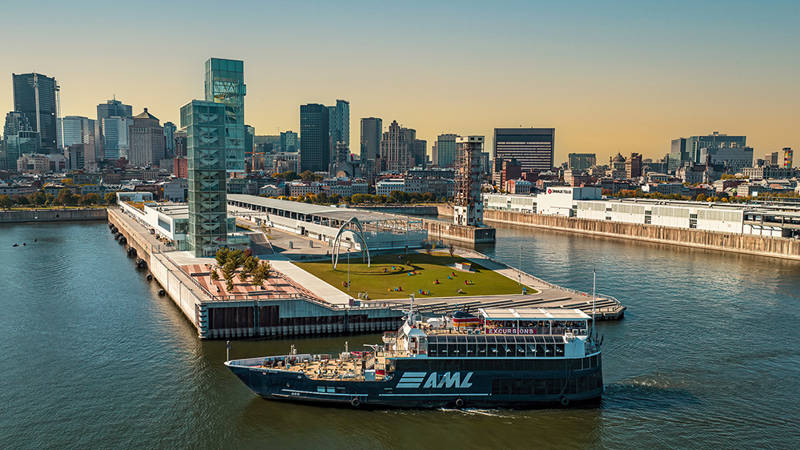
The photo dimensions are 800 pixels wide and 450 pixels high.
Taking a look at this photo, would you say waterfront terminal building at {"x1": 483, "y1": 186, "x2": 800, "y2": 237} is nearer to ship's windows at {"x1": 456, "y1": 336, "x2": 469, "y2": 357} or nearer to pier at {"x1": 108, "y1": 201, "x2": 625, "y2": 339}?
pier at {"x1": 108, "y1": 201, "x2": 625, "y2": 339}

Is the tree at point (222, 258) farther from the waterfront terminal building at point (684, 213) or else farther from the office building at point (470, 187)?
the waterfront terminal building at point (684, 213)

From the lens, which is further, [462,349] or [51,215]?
[51,215]

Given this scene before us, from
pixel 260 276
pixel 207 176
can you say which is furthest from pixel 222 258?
pixel 207 176

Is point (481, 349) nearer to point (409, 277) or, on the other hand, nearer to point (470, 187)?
point (409, 277)

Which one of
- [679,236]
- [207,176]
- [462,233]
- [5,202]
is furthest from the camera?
[5,202]

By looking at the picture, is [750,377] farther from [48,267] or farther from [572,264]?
[48,267]

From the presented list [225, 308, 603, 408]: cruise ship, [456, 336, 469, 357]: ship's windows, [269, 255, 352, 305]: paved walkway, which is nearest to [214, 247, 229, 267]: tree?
[269, 255, 352, 305]: paved walkway

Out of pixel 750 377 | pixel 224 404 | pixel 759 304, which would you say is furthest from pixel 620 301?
pixel 224 404
